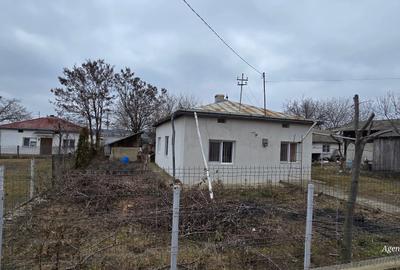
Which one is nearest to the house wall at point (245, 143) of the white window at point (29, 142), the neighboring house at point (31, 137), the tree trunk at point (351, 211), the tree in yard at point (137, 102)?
the tree trunk at point (351, 211)

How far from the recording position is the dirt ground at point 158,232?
15.1 ft

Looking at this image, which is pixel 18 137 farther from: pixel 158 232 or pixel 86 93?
pixel 158 232

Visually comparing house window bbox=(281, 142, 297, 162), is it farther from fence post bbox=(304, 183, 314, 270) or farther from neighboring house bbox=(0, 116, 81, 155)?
neighboring house bbox=(0, 116, 81, 155)

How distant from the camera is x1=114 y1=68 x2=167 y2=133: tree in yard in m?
38.3

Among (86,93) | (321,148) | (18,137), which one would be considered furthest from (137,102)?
(321,148)

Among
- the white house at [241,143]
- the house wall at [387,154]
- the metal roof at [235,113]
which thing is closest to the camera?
the metal roof at [235,113]

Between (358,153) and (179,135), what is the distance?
413 inches

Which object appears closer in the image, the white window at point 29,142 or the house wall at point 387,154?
the house wall at point 387,154

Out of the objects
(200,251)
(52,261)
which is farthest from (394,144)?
(52,261)

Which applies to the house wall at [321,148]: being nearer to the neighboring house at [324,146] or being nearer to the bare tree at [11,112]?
the neighboring house at [324,146]

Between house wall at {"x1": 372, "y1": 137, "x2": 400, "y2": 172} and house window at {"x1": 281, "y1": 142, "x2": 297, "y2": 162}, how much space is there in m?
10.4

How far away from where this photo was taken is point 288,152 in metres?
16.3

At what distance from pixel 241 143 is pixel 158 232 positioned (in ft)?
31.0

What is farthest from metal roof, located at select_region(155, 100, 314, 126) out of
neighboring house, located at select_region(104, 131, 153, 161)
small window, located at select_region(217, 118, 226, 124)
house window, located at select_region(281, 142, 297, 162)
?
neighboring house, located at select_region(104, 131, 153, 161)
